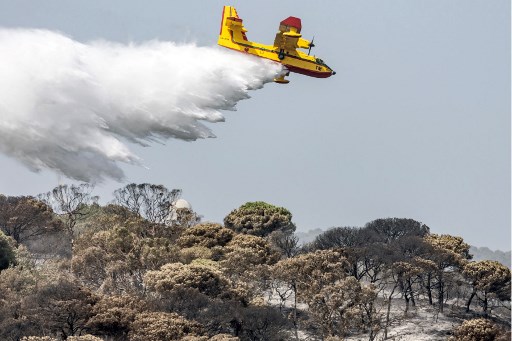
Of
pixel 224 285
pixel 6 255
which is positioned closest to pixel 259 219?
pixel 6 255

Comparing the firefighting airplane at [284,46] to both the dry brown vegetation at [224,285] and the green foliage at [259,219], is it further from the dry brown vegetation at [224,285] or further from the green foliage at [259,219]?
the green foliage at [259,219]

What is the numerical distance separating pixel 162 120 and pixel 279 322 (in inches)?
587

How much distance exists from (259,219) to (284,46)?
122ft

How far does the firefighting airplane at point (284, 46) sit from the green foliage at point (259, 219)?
34886mm

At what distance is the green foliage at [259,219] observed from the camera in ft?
332

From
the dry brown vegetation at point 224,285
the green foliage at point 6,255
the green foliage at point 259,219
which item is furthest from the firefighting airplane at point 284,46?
the green foliage at point 259,219

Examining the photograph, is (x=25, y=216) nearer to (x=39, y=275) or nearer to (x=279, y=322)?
(x=39, y=275)

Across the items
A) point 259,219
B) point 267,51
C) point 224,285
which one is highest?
point 267,51

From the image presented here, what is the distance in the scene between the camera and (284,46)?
67375 millimetres

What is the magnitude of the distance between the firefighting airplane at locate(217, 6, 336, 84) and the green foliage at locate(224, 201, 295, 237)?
34886 mm

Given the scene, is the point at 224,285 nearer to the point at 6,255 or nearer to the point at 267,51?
the point at 267,51

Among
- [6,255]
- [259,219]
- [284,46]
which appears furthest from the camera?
[259,219]

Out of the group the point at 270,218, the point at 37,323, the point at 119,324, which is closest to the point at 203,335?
the point at 119,324

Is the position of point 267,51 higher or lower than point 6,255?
higher
